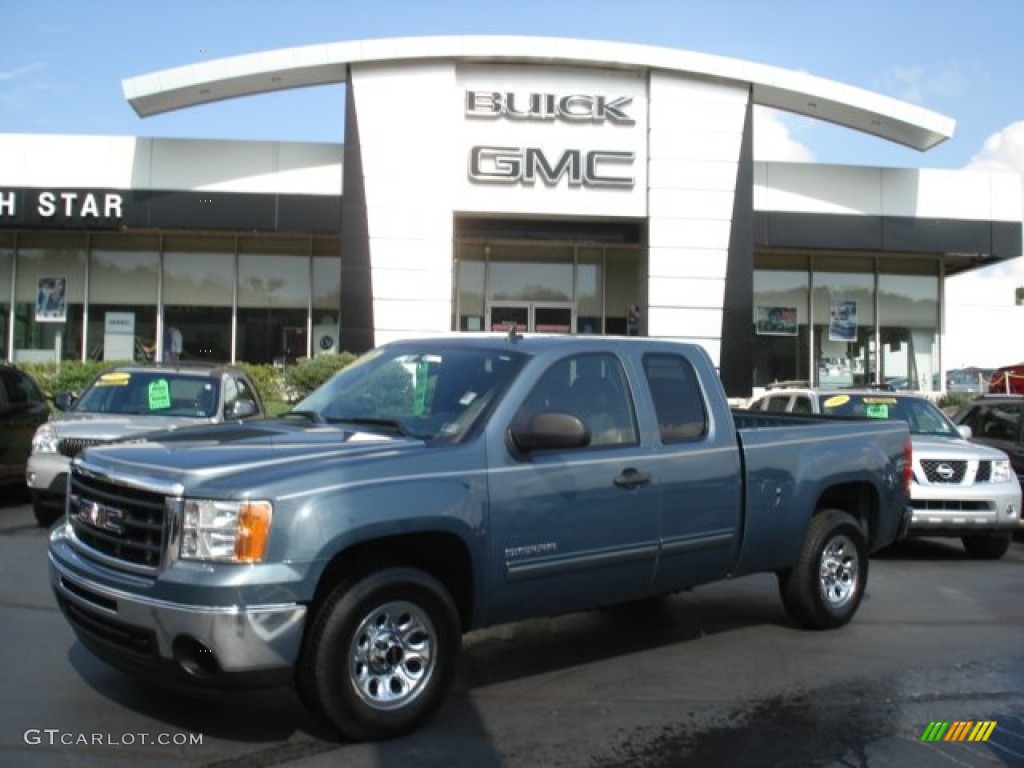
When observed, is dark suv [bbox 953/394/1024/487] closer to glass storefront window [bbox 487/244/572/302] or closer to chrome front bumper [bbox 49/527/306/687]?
chrome front bumper [bbox 49/527/306/687]

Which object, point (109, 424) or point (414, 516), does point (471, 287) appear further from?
point (414, 516)

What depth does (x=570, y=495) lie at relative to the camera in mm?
5000

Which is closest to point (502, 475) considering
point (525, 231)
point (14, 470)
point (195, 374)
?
point (195, 374)

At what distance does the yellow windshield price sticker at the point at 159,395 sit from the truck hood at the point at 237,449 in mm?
5266

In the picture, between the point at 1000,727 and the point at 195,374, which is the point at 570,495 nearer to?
the point at 1000,727

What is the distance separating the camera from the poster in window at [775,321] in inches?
934

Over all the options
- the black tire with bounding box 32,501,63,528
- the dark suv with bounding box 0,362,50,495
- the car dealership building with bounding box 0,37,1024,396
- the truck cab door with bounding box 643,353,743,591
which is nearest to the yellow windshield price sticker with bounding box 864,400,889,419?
the truck cab door with bounding box 643,353,743,591

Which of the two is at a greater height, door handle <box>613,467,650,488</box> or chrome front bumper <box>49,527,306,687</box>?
door handle <box>613,467,650,488</box>

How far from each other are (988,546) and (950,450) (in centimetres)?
115

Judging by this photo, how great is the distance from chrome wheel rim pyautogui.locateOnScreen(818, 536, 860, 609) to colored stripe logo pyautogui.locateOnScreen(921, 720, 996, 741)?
1.75 m

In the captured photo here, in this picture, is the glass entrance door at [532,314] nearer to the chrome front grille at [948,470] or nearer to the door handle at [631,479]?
the chrome front grille at [948,470]

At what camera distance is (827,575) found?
673 centimetres

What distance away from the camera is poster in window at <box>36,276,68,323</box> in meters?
22.8

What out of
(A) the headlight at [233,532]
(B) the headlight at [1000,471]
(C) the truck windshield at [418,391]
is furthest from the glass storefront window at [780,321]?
(A) the headlight at [233,532]
